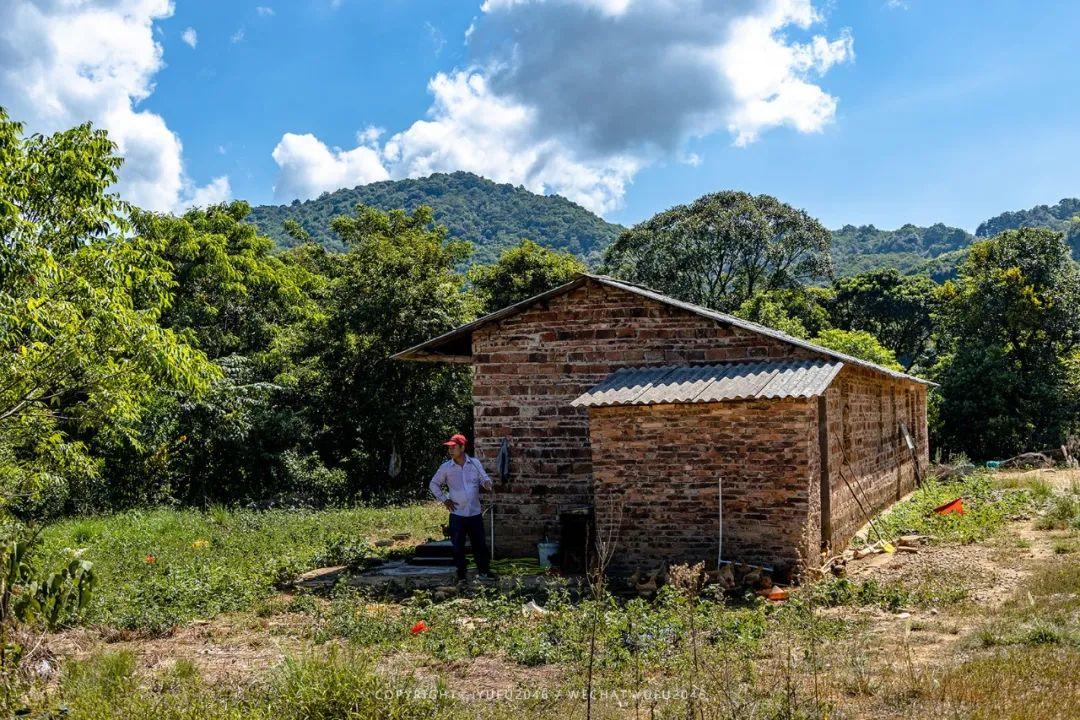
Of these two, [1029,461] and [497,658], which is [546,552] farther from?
[1029,461]

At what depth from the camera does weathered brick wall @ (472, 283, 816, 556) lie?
12.4 metres

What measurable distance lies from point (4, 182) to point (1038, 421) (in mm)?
29828

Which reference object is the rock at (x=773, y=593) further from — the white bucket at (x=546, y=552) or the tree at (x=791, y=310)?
the tree at (x=791, y=310)

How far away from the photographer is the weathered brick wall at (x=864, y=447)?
1232 centimetres

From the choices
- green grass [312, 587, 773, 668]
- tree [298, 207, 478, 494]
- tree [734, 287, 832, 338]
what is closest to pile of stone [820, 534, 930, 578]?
green grass [312, 587, 773, 668]

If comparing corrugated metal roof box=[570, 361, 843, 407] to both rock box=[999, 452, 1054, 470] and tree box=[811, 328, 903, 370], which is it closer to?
rock box=[999, 452, 1054, 470]

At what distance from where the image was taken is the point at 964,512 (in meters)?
14.4

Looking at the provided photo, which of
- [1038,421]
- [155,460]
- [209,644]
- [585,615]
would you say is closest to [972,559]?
[585,615]

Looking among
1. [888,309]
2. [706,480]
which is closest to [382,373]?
[706,480]

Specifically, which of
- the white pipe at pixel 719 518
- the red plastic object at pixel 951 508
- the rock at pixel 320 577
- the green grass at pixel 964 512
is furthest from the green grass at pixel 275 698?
the red plastic object at pixel 951 508

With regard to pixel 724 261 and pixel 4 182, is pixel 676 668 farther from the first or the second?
pixel 724 261

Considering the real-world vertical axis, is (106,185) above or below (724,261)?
below

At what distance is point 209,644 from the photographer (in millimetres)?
8359

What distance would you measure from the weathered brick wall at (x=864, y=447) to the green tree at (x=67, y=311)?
30.2 feet
